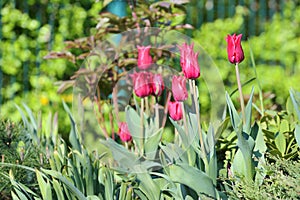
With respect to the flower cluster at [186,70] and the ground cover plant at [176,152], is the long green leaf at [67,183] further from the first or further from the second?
the flower cluster at [186,70]

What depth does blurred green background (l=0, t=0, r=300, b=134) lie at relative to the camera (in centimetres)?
428

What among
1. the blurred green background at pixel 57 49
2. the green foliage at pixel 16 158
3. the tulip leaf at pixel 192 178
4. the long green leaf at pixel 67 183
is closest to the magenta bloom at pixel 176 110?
the tulip leaf at pixel 192 178

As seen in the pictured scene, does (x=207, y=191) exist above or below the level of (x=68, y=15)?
below

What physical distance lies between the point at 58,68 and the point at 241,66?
1.36 meters

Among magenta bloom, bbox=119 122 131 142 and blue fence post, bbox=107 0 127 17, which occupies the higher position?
blue fence post, bbox=107 0 127 17

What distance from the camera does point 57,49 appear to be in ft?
14.1

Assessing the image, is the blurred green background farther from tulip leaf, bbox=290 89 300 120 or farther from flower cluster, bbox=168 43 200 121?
flower cluster, bbox=168 43 200 121

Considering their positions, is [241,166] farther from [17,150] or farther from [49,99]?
[49,99]

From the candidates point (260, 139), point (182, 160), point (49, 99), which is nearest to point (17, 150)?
point (182, 160)

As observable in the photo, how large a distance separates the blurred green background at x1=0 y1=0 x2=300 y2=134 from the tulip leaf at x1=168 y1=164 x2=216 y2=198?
244 centimetres

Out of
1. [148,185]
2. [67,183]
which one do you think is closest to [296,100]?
[148,185]

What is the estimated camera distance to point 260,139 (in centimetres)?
185

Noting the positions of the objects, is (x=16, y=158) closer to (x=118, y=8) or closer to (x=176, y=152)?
(x=176, y=152)

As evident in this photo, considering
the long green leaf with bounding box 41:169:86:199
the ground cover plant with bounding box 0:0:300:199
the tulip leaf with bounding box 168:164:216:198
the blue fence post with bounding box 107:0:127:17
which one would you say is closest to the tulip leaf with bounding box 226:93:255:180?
the ground cover plant with bounding box 0:0:300:199
